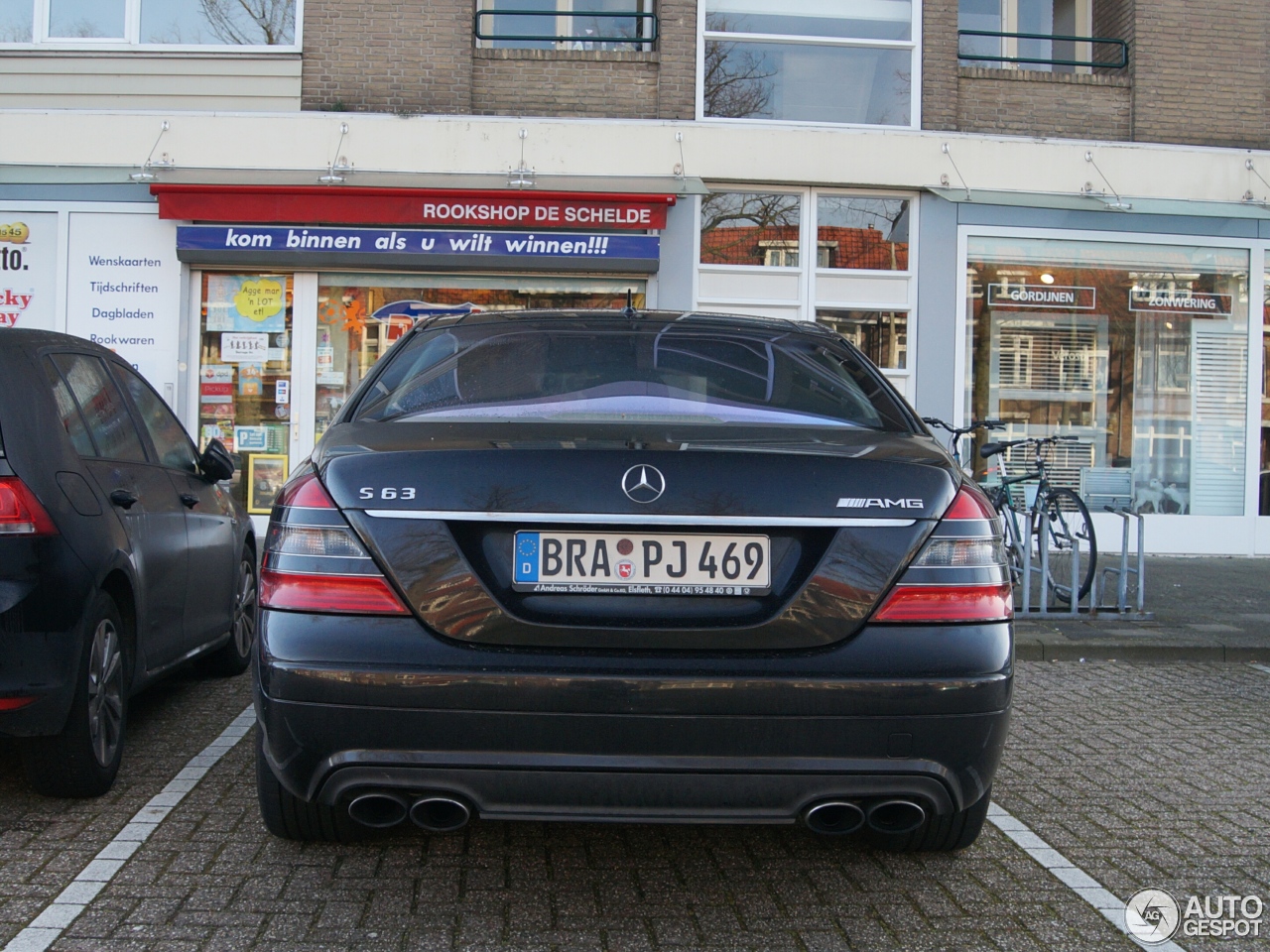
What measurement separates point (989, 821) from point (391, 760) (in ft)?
7.14

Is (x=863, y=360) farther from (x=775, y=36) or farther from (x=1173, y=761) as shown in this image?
(x=775, y=36)

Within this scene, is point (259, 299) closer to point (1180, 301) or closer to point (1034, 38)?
point (1034, 38)

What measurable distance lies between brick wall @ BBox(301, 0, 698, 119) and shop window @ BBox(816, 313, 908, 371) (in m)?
2.67

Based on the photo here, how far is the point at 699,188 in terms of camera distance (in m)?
12.3

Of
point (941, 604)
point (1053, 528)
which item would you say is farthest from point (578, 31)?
point (941, 604)

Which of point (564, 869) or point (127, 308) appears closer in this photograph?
point (564, 869)

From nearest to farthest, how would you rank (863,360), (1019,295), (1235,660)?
(863,360) → (1235,660) → (1019,295)

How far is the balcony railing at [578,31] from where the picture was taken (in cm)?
1292

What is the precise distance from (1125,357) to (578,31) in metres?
6.88

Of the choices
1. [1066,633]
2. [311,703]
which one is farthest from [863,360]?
[1066,633]

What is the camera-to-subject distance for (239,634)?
616cm

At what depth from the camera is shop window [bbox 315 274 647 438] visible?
1265 cm

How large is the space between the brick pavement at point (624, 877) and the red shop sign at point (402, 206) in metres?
8.41

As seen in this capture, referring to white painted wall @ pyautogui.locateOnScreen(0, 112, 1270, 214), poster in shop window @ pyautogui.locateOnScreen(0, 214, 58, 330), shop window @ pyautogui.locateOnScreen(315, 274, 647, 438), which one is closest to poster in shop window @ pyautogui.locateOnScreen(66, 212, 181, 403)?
poster in shop window @ pyautogui.locateOnScreen(0, 214, 58, 330)
